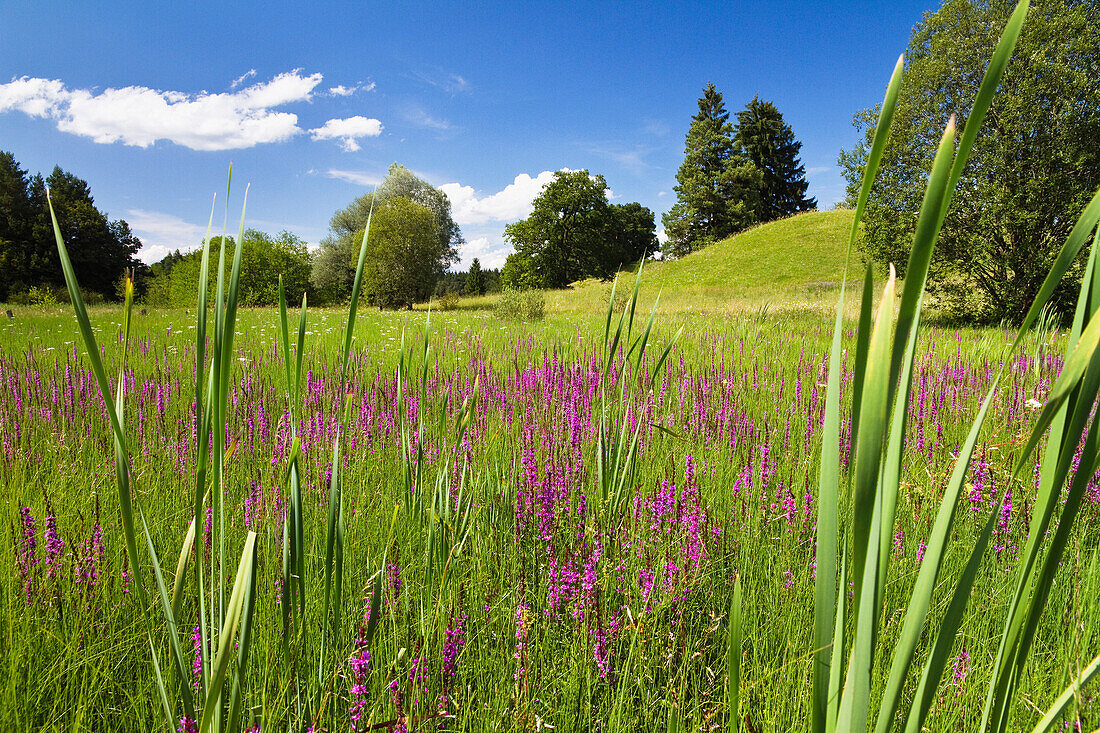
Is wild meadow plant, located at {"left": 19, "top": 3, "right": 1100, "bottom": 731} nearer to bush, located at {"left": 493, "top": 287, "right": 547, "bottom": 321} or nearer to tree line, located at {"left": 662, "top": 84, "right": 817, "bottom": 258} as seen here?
bush, located at {"left": 493, "top": 287, "right": 547, "bottom": 321}

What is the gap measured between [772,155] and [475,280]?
44534 millimetres

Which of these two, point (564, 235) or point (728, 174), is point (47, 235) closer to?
point (564, 235)

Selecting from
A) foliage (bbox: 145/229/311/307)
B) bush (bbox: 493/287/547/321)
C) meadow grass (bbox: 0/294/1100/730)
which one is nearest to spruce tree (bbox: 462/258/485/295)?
foliage (bbox: 145/229/311/307)

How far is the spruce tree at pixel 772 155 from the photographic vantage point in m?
54.5

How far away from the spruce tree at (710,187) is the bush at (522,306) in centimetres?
4006

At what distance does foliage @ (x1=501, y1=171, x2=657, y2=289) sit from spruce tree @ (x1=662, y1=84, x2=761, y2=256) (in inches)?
282

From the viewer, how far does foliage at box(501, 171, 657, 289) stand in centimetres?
5022

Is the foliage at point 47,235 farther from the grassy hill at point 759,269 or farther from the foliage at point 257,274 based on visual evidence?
the grassy hill at point 759,269

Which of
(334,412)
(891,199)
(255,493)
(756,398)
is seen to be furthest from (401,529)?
(891,199)

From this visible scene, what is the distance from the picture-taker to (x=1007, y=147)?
44.2 ft

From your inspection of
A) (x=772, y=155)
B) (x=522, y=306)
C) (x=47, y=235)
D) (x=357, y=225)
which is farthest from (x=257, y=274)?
(x=772, y=155)

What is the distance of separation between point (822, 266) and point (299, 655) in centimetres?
3288

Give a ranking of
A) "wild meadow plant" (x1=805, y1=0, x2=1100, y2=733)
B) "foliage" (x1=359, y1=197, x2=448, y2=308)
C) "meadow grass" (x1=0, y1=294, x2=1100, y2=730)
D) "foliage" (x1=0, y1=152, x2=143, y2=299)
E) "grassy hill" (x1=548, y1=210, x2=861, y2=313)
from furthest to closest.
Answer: "foliage" (x1=0, y1=152, x2=143, y2=299)
"foliage" (x1=359, y1=197, x2=448, y2=308)
"grassy hill" (x1=548, y1=210, x2=861, y2=313)
"meadow grass" (x1=0, y1=294, x2=1100, y2=730)
"wild meadow plant" (x1=805, y1=0, x2=1100, y2=733)

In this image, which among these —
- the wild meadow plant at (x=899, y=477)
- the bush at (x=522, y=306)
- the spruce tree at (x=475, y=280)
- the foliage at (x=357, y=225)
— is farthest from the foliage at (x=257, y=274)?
the wild meadow plant at (x=899, y=477)
